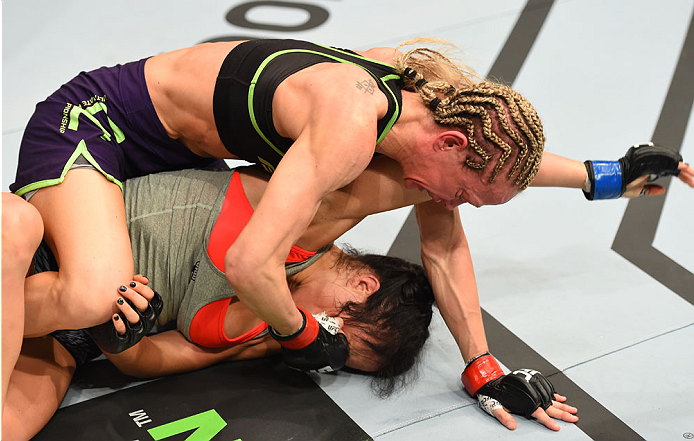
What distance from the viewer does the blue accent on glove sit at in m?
2.64

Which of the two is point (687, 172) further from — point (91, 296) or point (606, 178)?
point (91, 296)

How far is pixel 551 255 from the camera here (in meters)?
2.97

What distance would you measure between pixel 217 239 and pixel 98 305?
0.41 meters

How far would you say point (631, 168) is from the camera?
104 inches

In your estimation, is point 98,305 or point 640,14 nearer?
point 98,305

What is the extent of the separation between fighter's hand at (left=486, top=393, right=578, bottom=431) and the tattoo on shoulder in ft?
3.14

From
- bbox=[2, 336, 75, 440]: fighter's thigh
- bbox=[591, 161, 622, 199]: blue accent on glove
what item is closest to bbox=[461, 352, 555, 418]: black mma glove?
bbox=[591, 161, 622, 199]: blue accent on glove

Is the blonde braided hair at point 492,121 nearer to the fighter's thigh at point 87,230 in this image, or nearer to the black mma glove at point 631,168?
the black mma glove at point 631,168

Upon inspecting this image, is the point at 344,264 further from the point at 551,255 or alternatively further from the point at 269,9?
the point at 269,9

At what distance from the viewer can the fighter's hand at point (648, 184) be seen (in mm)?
2641

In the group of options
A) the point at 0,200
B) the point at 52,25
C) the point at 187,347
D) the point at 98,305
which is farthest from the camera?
the point at 52,25

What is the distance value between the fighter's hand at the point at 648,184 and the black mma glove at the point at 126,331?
1658 mm

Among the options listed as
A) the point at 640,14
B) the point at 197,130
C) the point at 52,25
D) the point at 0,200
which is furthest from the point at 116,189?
the point at 640,14

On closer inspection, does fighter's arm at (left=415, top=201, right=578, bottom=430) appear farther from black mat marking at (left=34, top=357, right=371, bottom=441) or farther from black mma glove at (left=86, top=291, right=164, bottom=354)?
black mma glove at (left=86, top=291, right=164, bottom=354)
